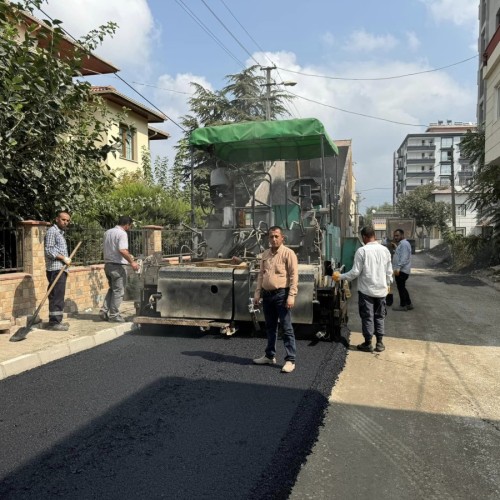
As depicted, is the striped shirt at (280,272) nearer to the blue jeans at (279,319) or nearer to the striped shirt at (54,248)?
the blue jeans at (279,319)

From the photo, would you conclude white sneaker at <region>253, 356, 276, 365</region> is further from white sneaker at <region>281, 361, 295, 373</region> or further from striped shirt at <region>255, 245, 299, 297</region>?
striped shirt at <region>255, 245, 299, 297</region>

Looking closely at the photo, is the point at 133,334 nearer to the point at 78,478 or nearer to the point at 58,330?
the point at 58,330

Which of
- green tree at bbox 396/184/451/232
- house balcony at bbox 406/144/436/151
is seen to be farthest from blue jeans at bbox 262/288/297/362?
house balcony at bbox 406/144/436/151

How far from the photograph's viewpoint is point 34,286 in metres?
7.21

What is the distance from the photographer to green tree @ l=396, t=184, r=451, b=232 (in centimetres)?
4847

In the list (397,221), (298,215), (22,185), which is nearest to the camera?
(298,215)

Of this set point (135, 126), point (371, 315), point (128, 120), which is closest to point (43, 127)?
point (371, 315)

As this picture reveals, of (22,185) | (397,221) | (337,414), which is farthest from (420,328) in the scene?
(397,221)

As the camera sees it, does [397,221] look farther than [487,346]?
Yes

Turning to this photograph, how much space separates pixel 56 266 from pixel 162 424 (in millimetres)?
3756

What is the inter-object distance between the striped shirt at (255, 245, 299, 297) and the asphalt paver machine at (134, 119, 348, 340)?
0.74 meters

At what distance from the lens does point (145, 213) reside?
12031 mm

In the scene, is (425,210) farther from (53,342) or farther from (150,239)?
(53,342)

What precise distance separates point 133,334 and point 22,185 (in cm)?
297
